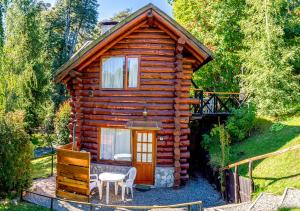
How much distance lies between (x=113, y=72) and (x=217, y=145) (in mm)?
6709

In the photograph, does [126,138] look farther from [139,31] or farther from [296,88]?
[296,88]

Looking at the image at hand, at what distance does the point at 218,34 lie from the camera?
21953 mm

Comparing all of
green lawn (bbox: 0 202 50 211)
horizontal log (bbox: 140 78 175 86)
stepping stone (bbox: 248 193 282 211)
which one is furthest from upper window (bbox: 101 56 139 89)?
stepping stone (bbox: 248 193 282 211)

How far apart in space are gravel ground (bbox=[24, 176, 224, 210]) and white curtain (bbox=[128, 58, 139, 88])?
4.83m

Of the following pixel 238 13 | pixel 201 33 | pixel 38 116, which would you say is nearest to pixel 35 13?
pixel 38 116

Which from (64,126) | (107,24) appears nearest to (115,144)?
(64,126)

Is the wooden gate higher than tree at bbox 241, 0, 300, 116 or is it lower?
lower

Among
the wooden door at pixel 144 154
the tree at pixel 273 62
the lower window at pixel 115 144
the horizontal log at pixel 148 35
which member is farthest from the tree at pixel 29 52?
the tree at pixel 273 62

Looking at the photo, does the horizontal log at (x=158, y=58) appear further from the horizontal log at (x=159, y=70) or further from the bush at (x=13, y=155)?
the bush at (x=13, y=155)

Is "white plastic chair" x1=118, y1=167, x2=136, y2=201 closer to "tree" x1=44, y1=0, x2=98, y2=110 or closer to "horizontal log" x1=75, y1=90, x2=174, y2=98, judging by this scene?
"horizontal log" x1=75, y1=90, x2=174, y2=98

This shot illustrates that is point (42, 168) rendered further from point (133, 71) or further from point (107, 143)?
point (133, 71)

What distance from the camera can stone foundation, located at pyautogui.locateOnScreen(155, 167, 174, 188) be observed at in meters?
14.3

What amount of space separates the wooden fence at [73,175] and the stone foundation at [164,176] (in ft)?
11.8

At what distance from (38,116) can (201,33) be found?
16293mm
